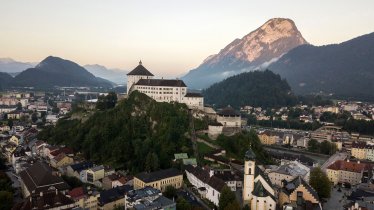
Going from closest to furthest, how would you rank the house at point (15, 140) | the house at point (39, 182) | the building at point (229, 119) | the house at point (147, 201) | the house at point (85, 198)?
the house at point (147, 201)
the house at point (85, 198)
the house at point (39, 182)
the building at point (229, 119)
the house at point (15, 140)

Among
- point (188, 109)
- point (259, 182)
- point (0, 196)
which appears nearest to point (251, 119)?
point (188, 109)

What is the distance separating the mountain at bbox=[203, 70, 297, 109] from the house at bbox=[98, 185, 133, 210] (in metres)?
109

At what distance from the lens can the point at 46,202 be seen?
35.2 meters

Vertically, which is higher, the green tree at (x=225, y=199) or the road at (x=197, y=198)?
the green tree at (x=225, y=199)

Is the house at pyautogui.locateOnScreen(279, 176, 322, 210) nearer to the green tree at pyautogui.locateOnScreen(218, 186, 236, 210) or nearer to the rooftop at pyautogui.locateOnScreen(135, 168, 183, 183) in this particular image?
the green tree at pyautogui.locateOnScreen(218, 186, 236, 210)

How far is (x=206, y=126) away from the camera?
5941cm

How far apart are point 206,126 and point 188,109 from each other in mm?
4965

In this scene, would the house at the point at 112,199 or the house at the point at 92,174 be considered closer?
the house at the point at 112,199

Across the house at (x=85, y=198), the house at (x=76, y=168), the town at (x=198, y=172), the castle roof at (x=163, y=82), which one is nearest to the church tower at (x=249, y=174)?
the town at (x=198, y=172)

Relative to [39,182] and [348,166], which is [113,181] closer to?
[39,182]

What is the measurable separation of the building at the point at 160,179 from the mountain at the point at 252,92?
102m

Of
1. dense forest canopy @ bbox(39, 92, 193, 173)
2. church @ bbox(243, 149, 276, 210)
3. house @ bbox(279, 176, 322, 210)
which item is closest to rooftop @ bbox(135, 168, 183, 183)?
dense forest canopy @ bbox(39, 92, 193, 173)

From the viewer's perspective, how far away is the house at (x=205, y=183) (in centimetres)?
3884

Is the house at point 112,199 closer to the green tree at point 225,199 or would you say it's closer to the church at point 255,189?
the green tree at point 225,199
